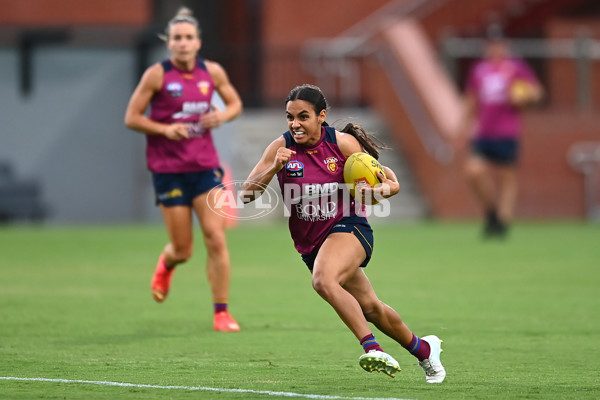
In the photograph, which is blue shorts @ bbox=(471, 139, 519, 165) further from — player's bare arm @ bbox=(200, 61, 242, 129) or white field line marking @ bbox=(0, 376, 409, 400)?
white field line marking @ bbox=(0, 376, 409, 400)

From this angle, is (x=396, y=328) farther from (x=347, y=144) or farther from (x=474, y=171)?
(x=474, y=171)

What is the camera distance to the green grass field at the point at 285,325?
298 inches

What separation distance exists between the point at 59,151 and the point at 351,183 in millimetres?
19689

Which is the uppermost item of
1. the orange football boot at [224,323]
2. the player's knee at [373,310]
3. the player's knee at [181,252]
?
the player's knee at [373,310]

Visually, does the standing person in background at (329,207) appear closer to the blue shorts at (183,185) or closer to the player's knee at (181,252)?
the blue shorts at (183,185)

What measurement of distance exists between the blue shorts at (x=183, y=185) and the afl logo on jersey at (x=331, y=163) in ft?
9.16

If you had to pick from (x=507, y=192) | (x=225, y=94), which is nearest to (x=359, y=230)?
(x=225, y=94)

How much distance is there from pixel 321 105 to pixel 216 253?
9.09ft

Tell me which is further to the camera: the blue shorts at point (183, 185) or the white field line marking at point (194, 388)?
the blue shorts at point (183, 185)

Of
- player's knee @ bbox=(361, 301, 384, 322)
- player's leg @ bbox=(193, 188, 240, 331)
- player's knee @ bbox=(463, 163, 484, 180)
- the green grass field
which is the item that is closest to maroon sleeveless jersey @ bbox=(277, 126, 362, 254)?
player's knee @ bbox=(361, 301, 384, 322)

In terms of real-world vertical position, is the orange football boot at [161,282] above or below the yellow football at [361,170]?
below

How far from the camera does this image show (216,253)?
10531 millimetres

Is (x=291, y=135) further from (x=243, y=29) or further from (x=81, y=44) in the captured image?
(x=243, y=29)

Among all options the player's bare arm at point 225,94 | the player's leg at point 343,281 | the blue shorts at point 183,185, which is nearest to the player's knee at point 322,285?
the player's leg at point 343,281
